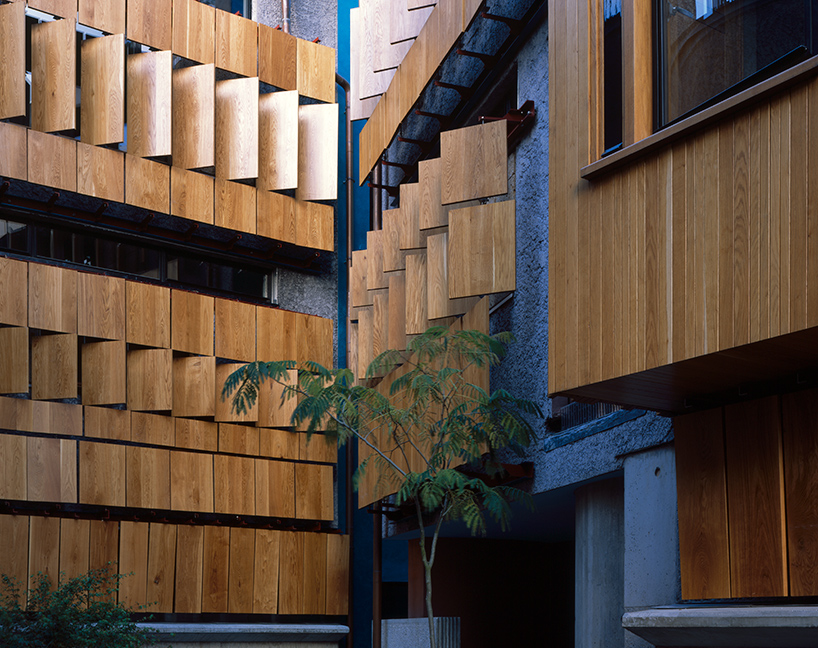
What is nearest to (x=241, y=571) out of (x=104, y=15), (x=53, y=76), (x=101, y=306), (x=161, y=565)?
(x=161, y=565)

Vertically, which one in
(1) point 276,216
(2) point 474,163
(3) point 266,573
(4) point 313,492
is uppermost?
(1) point 276,216

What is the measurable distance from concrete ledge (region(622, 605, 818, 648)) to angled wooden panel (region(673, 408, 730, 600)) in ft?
0.79

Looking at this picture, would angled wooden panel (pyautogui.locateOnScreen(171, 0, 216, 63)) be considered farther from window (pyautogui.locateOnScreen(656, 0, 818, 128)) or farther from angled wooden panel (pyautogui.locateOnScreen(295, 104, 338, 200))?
window (pyautogui.locateOnScreen(656, 0, 818, 128))

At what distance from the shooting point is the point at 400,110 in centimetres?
1429

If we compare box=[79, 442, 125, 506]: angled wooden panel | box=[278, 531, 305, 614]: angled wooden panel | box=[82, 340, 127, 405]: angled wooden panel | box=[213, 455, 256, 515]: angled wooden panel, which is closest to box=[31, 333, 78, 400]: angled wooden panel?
box=[82, 340, 127, 405]: angled wooden panel

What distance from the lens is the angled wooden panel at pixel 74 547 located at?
1391cm

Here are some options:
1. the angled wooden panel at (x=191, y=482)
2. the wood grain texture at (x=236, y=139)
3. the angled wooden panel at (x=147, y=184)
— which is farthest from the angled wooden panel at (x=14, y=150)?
the angled wooden panel at (x=191, y=482)

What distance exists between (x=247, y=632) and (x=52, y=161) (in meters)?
7.26

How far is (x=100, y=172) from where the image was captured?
49.6ft

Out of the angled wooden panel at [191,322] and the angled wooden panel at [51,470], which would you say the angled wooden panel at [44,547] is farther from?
the angled wooden panel at [191,322]

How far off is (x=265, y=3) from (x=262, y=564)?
9.91 metres

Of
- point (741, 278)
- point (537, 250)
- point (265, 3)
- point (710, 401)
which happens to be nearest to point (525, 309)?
point (537, 250)

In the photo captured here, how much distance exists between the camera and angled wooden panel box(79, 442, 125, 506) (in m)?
14.2

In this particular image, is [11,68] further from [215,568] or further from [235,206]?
[215,568]
